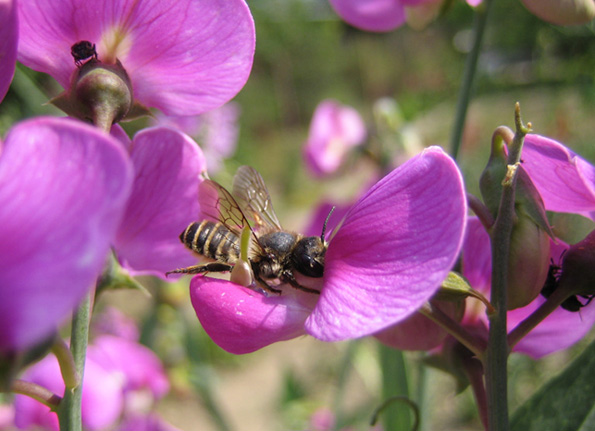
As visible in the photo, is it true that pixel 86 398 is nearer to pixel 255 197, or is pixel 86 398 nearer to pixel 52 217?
pixel 255 197

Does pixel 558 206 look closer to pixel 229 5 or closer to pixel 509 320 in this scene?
pixel 509 320

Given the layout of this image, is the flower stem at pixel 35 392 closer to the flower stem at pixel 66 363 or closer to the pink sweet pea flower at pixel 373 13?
the flower stem at pixel 66 363

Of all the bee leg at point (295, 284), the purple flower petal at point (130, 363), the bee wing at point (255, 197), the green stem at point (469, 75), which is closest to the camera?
the bee leg at point (295, 284)

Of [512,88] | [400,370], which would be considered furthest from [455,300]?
[512,88]

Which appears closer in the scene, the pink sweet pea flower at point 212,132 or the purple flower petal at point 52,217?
the purple flower petal at point 52,217

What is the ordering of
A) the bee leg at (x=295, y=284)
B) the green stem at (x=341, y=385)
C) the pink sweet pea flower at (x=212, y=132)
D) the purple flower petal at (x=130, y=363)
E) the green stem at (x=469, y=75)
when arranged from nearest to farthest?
the bee leg at (x=295, y=284), the green stem at (x=469, y=75), the purple flower petal at (x=130, y=363), the green stem at (x=341, y=385), the pink sweet pea flower at (x=212, y=132)

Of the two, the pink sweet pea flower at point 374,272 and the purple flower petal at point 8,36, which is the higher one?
the purple flower petal at point 8,36

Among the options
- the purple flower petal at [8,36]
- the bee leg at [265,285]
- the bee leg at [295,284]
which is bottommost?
the bee leg at [265,285]

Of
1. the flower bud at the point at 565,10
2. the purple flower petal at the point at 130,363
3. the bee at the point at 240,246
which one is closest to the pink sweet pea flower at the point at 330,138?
the purple flower petal at the point at 130,363
